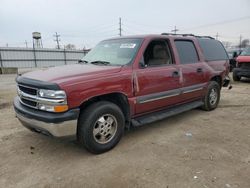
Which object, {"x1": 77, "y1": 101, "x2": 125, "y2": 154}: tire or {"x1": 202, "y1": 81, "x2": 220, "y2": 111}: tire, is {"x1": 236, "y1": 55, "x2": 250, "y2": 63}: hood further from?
{"x1": 77, "y1": 101, "x2": 125, "y2": 154}: tire

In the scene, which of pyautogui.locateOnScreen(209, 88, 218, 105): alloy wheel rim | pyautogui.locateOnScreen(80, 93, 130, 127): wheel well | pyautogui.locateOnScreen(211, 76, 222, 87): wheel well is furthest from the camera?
pyautogui.locateOnScreen(211, 76, 222, 87): wheel well

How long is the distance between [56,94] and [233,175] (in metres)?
2.56

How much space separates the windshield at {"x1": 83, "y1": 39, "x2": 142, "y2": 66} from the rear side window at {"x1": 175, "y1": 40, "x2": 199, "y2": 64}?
3.80ft

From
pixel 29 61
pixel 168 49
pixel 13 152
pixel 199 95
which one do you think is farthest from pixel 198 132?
pixel 29 61

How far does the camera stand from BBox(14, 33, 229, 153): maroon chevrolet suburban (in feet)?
9.89

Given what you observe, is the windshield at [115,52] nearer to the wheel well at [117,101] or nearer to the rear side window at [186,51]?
the wheel well at [117,101]

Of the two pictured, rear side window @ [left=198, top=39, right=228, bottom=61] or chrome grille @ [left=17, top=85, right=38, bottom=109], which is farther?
rear side window @ [left=198, top=39, right=228, bottom=61]

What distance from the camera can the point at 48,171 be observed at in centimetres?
299

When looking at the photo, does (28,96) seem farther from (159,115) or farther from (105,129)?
(159,115)

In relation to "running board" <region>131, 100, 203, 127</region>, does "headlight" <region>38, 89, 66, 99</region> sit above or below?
above

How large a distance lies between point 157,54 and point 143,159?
7.11 ft

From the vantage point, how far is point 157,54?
4418 millimetres

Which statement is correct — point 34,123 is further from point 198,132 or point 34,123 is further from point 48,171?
point 198,132

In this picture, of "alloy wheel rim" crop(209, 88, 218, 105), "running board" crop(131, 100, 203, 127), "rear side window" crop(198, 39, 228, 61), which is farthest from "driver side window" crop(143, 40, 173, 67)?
"alloy wheel rim" crop(209, 88, 218, 105)
